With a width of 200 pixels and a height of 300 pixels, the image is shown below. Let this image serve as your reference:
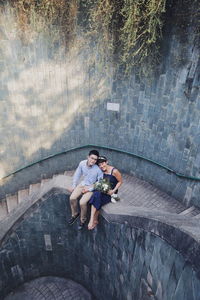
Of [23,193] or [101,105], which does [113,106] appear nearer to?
[101,105]

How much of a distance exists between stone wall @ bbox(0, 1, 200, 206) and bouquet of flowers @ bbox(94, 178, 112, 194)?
6.71 feet

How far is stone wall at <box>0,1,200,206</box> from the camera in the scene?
217 inches

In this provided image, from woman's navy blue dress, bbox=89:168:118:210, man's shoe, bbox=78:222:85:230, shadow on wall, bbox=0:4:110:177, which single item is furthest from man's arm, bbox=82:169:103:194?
shadow on wall, bbox=0:4:110:177

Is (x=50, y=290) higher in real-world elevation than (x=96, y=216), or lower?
lower

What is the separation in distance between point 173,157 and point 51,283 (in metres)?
4.88

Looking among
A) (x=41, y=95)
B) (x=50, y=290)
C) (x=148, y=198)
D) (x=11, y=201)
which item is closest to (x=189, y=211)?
(x=148, y=198)

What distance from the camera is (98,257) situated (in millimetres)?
5824

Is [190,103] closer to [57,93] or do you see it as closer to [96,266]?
[57,93]

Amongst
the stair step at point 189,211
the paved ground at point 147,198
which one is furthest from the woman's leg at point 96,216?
the stair step at point 189,211

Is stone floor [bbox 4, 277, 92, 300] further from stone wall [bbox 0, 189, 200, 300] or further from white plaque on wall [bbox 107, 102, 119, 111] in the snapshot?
white plaque on wall [bbox 107, 102, 119, 111]

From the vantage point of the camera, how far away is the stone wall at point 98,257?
11.4 ft

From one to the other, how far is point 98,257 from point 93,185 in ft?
6.41

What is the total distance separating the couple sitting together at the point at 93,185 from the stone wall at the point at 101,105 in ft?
6.18

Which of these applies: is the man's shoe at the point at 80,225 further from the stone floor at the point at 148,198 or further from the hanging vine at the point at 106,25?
the hanging vine at the point at 106,25
